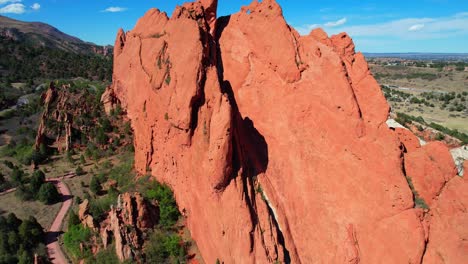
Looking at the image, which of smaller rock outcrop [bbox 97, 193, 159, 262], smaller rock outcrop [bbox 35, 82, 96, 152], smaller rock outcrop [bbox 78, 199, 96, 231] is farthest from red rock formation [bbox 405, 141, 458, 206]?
smaller rock outcrop [bbox 35, 82, 96, 152]

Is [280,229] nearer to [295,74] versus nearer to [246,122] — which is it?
[246,122]

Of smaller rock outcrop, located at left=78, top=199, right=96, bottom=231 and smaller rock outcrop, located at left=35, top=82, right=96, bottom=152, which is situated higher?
smaller rock outcrop, located at left=35, top=82, right=96, bottom=152

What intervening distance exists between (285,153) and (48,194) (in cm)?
3016

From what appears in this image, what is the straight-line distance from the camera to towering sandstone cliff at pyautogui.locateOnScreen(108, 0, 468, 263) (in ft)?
65.9

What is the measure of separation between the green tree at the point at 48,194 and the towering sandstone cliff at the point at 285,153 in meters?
18.2

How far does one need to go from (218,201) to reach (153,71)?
12.3m

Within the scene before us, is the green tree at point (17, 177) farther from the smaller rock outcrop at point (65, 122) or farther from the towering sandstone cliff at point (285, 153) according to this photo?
the towering sandstone cliff at point (285, 153)

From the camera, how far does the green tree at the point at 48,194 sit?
38.4 m

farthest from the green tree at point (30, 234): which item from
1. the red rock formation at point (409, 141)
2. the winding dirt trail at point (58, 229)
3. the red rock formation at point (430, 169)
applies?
the red rock formation at point (409, 141)

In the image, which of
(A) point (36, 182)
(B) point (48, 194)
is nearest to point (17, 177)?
(A) point (36, 182)

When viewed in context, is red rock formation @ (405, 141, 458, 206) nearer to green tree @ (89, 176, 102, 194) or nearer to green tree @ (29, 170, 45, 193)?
green tree @ (89, 176, 102, 194)

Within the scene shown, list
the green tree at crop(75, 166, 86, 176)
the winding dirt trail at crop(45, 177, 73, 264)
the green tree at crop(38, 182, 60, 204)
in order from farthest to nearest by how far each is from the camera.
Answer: the green tree at crop(75, 166, 86, 176), the green tree at crop(38, 182, 60, 204), the winding dirt trail at crop(45, 177, 73, 264)

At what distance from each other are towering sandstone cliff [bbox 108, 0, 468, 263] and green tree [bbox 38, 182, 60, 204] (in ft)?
59.8

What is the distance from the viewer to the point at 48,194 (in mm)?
38312
